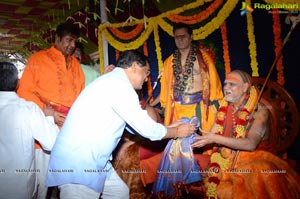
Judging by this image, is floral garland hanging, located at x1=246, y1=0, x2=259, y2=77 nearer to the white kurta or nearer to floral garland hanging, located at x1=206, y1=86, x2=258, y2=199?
floral garland hanging, located at x1=206, y1=86, x2=258, y2=199

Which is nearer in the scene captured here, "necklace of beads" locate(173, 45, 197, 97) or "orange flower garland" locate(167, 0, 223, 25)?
"orange flower garland" locate(167, 0, 223, 25)

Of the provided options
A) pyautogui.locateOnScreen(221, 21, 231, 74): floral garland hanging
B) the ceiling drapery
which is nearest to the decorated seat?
pyautogui.locateOnScreen(221, 21, 231, 74): floral garland hanging

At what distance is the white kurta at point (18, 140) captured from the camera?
224cm

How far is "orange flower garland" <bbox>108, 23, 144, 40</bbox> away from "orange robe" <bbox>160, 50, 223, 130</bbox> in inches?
37.7

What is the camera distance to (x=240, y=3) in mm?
3164

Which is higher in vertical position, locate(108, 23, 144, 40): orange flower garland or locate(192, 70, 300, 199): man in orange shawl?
locate(108, 23, 144, 40): orange flower garland

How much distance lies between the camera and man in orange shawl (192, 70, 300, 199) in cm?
251

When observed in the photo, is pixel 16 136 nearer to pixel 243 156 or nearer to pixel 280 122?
pixel 243 156

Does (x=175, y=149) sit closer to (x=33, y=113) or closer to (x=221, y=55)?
(x=221, y=55)

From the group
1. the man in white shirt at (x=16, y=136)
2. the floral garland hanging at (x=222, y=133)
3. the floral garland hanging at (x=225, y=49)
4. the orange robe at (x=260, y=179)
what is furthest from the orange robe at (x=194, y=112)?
the man in white shirt at (x=16, y=136)

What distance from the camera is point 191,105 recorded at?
11.2ft

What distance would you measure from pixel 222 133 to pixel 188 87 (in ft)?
2.51

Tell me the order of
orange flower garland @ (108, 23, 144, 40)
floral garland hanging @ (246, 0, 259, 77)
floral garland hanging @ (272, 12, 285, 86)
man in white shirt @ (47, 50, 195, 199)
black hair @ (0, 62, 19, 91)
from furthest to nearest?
1. orange flower garland @ (108, 23, 144, 40)
2. floral garland hanging @ (246, 0, 259, 77)
3. floral garland hanging @ (272, 12, 285, 86)
4. black hair @ (0, 62, 19, 91)
5. man in white shirt @ (47, 50, 195, 199)

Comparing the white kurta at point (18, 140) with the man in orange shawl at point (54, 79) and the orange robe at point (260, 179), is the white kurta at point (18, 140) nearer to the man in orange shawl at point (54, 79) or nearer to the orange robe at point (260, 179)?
the man in orange shawl at point (54, 79)
